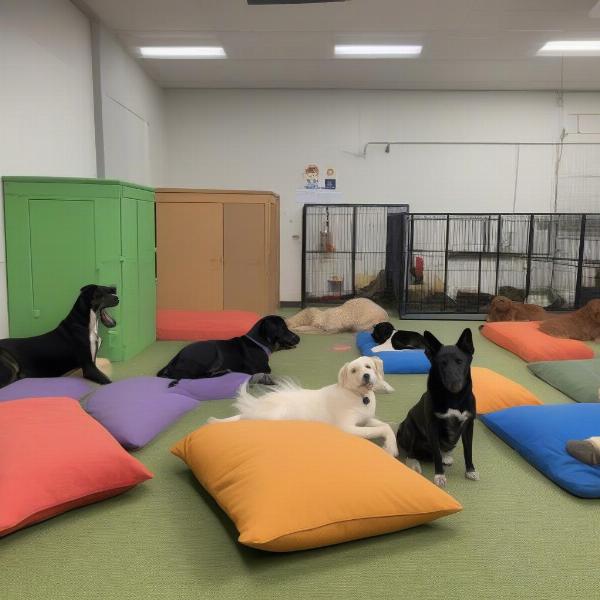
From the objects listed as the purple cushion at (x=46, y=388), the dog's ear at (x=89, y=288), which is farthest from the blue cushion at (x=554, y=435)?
the dog's ear at (x=89, y=288)

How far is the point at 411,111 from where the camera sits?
756 centimetres

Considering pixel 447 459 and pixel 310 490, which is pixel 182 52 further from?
pixel 310 490

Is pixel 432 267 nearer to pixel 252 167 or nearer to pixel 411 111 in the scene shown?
pixel 411 111

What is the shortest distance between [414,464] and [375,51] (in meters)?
4.87

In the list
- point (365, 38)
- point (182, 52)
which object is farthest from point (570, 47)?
point (182, 52)

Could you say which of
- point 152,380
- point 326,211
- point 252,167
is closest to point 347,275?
point 326,211

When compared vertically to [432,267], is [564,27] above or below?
above

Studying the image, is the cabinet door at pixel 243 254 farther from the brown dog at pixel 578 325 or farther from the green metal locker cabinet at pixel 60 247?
the brown dog at pixel 578 325

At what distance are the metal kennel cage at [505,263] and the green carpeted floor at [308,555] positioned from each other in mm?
4536

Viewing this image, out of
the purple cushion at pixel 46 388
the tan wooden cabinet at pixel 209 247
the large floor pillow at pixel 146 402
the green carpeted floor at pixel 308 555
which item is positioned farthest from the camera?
the tan wooden cabinet at pixel 209 247

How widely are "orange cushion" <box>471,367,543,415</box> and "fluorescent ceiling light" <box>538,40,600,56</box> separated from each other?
4.07m

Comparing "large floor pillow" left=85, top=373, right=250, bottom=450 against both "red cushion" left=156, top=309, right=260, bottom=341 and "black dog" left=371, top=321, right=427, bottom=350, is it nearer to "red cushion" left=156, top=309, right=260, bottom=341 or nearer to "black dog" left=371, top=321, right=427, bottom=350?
"black dog" left=371, top=321, right=427, bottom=350

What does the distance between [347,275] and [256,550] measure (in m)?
6.01

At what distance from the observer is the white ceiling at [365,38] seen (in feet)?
15.9
